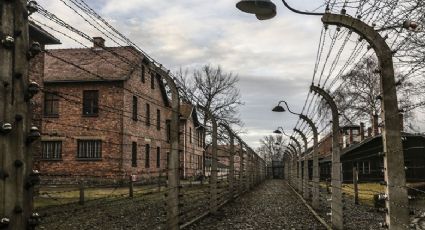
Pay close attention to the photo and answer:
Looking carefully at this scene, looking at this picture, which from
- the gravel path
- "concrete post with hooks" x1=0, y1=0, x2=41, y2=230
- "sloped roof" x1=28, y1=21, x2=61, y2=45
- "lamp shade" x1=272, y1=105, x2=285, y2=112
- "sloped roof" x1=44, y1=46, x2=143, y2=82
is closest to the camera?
"concrete post with hooks" x1=0, y1=0, x2=41, y2=230

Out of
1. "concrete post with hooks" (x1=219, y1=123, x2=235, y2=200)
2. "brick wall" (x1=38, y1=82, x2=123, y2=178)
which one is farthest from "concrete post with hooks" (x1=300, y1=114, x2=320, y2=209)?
"brick wall" (x1=38, y1=82, x2=123, y2=178)

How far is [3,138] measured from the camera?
9.57 feet

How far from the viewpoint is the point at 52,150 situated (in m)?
30.8

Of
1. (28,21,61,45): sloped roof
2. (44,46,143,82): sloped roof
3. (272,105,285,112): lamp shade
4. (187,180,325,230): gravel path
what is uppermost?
(44,46,143,82): sloped roof

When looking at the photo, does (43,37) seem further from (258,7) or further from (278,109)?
(258,7)

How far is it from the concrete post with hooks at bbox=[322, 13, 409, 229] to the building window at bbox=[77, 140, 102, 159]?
87.7 feet

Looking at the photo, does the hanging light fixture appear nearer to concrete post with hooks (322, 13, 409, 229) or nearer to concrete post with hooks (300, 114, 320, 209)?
concrete post with hooks (322, 13, 409, 229)

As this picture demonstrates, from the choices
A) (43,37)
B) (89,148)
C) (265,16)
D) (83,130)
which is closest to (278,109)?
(43,37)

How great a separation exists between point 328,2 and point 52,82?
Result: 27291 millimetres

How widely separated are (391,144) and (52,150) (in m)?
28.0

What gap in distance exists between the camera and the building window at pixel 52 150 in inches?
1194

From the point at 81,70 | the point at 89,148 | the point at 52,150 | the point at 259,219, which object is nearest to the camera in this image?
the point at 259,219

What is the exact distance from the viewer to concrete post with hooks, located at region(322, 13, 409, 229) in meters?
5.57

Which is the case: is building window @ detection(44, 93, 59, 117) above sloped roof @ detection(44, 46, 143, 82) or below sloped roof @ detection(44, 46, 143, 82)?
below
